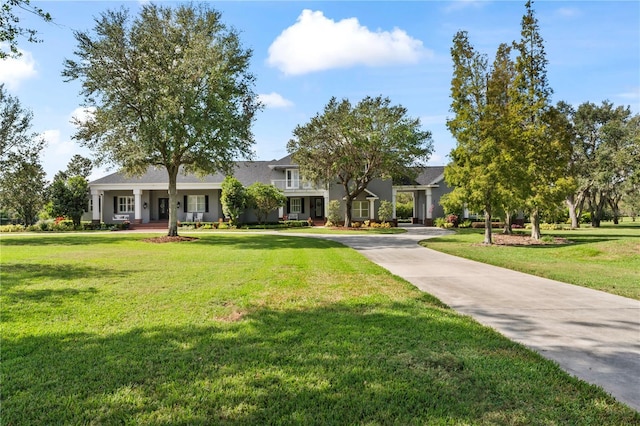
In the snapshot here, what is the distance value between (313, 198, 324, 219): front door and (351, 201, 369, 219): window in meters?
3.55

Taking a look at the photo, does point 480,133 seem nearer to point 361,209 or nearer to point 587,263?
point 587,263

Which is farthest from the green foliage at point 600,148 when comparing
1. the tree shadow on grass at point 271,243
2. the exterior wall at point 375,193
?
the tree shadow on grass at point 271,243

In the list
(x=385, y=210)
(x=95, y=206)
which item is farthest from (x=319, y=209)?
(x=95, y=206)

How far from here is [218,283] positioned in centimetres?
762

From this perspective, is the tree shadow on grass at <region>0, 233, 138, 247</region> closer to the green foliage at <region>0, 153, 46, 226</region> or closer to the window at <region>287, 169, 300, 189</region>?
the green foliage at <region>0, 153, 46, 226</region>

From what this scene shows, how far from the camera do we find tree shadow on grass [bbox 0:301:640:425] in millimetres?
2787

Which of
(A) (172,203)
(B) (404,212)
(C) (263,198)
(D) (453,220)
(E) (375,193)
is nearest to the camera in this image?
(A) (172,203)

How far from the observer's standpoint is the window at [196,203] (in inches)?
1384

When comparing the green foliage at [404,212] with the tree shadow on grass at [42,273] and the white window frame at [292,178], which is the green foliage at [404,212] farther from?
the tree shadow on grass at [42,273]

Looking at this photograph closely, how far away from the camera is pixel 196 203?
35.2 meters

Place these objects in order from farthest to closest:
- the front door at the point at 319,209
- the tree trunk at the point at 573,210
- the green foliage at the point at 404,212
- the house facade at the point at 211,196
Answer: the green foliage at the point at 404,212 < the front door at the point at 319,209 < the tree trunk at the point at 573,210 < the house facade at the point at 211,196

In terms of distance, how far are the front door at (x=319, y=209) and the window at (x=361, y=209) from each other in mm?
3552

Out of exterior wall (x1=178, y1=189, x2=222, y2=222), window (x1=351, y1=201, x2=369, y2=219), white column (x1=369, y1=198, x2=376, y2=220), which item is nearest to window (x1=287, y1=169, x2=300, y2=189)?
window (x1=351, y1=201, x2=369, y2=219)

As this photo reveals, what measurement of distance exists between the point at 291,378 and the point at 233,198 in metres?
27.8
